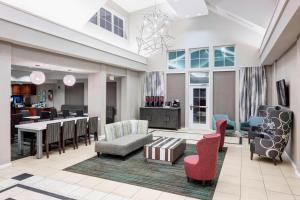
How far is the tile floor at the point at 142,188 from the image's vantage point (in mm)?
3100

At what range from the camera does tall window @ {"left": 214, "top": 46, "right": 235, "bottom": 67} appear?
8.22 meters

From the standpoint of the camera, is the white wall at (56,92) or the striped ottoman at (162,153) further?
the white wall at (56,92)

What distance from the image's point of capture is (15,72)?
31.4 feet

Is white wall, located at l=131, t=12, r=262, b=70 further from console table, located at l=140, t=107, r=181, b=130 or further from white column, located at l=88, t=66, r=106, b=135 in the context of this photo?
white column, located at l=88, t=66, r=106, b=135

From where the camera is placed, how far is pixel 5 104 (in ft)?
13.7

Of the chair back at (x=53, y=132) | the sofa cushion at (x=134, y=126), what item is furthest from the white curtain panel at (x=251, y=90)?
the chair back at (x=53, y=132)

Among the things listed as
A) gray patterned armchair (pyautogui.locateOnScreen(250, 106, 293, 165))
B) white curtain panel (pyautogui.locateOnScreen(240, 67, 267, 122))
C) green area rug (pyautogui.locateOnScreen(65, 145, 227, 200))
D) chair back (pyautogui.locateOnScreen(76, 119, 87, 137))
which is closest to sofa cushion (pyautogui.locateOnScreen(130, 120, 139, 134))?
green area rug (pyautogui.locateOnScreen(65, 145, 227, 200))

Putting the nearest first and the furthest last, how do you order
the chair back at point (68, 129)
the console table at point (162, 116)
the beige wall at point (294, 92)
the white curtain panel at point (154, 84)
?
the beige wall at point (294, 92)
the chair back at point (68, 129)
the console table at point (162, 116)
the white curtain panel at point (154, 84)

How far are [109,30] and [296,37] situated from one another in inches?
269

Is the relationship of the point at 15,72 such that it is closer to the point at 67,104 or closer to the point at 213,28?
the point at 67,104

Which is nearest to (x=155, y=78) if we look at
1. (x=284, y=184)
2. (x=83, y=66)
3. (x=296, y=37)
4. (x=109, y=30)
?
(x=109, y=30)

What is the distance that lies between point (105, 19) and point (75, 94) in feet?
15.5

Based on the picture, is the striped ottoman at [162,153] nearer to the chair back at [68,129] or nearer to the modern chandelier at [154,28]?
the chair back at [68,129]

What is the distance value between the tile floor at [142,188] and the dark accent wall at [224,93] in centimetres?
364
